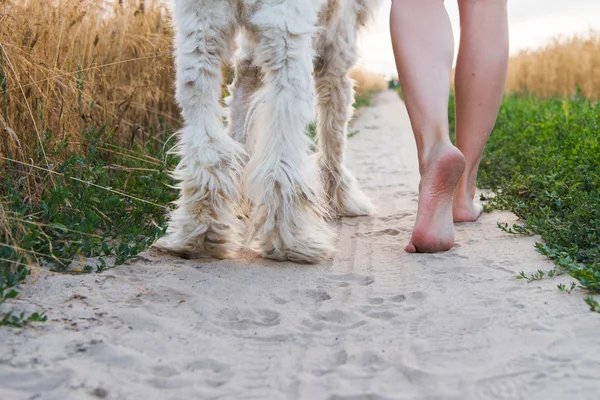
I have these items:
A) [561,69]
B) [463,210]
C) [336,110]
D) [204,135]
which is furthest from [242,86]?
[561,69]

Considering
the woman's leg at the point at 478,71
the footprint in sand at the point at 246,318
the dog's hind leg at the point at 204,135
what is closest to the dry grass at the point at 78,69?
the dog's hind leg at the point at 204,135

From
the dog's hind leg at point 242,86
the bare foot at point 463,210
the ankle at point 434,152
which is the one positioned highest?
the dog's hind leg at point 242,86

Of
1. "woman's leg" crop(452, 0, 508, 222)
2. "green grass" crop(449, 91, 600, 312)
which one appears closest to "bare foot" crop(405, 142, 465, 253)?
"green grass" crop(449, 91, 600, 312)

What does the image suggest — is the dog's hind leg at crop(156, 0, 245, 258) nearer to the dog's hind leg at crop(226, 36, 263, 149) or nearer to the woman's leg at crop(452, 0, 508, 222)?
the dog's hind leg at crop(226, 36, 263, 149)

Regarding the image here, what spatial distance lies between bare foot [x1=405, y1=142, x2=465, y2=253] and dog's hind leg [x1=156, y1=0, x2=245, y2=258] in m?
0.85

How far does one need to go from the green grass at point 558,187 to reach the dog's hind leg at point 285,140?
98cm

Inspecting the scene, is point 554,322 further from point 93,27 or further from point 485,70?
point 93,27

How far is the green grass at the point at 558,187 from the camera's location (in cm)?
265

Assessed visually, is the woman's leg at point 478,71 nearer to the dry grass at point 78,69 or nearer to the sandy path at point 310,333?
the sandy path at point 310,333

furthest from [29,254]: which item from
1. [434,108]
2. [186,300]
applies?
[434,108]

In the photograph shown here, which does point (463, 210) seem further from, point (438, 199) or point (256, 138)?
point (256, 138)

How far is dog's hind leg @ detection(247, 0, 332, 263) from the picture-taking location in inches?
106

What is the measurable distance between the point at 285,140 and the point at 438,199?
2.43ft

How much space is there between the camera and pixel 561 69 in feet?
44.3
